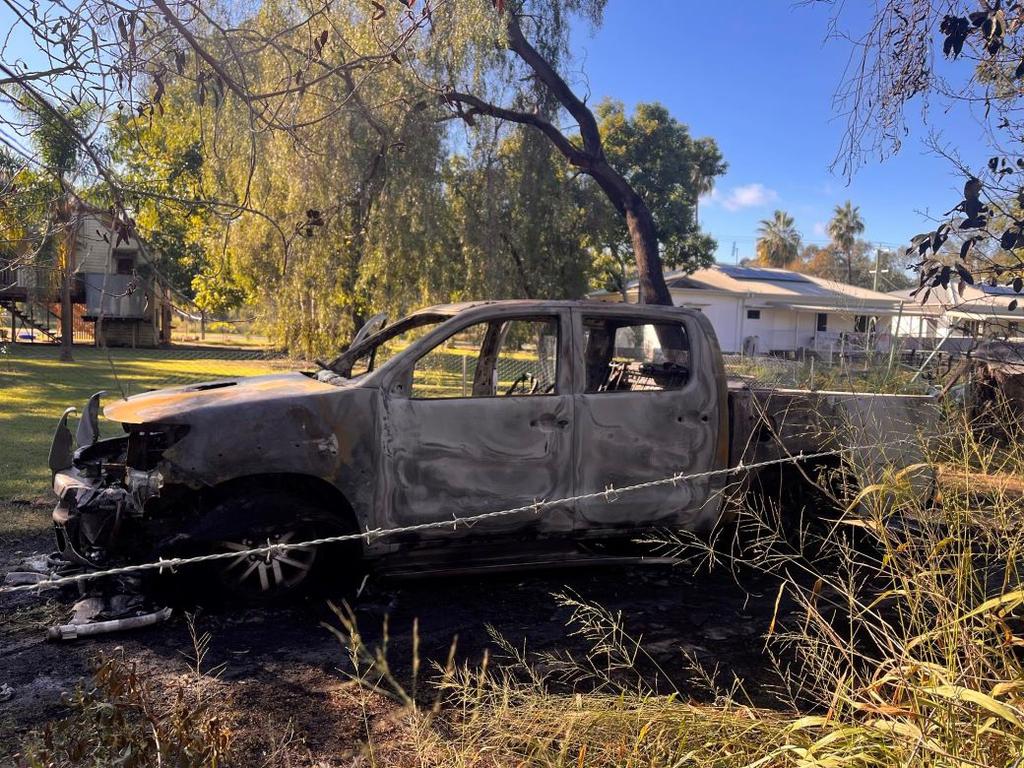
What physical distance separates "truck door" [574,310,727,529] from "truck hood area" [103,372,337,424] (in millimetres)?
1744

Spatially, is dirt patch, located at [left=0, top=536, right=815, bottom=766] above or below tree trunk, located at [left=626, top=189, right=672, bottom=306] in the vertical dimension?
below

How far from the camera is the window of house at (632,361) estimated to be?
5.76 metres

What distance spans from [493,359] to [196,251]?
100 ft

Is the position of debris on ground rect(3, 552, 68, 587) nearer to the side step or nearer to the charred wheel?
the charred wheel

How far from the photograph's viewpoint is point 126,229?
3.66 meters

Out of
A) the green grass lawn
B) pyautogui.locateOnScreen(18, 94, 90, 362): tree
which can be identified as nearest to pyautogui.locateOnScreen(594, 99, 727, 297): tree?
the green grass lawn

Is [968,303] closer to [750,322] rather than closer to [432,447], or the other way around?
[432,447]

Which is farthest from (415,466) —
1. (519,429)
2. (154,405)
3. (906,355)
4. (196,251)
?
(196,251)

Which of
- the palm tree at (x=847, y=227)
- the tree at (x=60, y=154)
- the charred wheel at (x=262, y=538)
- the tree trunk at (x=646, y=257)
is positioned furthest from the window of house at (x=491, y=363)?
the palm tree at (x=847, y=227)

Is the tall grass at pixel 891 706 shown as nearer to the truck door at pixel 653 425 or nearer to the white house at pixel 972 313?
the white house at pixel 972 313

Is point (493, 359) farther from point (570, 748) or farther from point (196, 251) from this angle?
point (196, 251)

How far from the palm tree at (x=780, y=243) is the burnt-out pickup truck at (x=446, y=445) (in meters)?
70.2

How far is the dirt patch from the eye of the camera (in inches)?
138

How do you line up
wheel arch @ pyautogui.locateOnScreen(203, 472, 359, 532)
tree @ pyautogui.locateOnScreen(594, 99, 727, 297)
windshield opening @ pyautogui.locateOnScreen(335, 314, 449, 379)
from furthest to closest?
tree @ pyautogui.locateOnScreen(594, 99, 727, 297), windshield opening @ pyautogui.locateOnScreen(335, 314, 449, 379), wheel arch @ pyautogui.locateOnScreen(203, 472, 359, 532)
